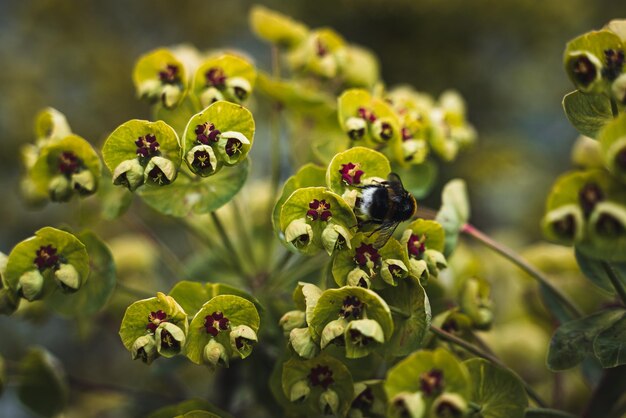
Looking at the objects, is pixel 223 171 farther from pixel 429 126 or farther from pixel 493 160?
pixel 493 160

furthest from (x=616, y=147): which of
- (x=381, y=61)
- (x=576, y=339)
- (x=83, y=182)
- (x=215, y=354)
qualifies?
(x=381, y=61)

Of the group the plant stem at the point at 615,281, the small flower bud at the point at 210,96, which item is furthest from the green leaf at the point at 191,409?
the plant stem at the point at 615,281

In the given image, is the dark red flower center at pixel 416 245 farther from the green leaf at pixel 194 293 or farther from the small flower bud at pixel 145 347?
the small flower bud at pixel 145 347

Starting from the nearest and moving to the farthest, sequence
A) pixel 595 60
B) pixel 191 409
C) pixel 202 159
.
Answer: pixel 595 60, pixel 202 159, pixel 191 409

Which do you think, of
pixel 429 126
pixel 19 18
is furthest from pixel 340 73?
pixel 19 18

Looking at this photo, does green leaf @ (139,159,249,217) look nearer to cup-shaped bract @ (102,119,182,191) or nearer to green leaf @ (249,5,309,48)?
cup-shaped bract @ (102,119,182,191)

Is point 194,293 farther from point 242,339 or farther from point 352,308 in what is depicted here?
point 352,308

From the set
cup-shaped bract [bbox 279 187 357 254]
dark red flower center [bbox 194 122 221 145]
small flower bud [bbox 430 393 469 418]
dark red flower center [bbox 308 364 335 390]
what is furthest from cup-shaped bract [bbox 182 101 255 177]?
Answer: small flower bud [bbox 430 393 469 418]
